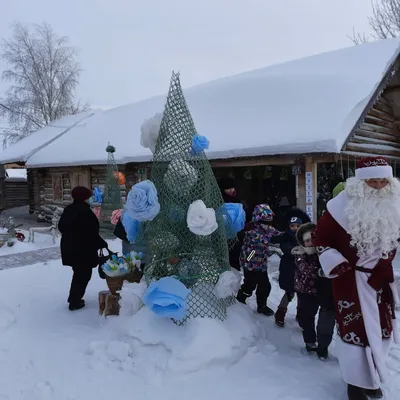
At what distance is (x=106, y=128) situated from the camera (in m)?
14.9

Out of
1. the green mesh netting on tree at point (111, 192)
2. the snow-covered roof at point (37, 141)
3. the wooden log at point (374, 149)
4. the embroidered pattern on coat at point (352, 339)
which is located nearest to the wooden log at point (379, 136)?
the wooden log at point (374, 149)

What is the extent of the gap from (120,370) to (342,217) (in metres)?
2.19

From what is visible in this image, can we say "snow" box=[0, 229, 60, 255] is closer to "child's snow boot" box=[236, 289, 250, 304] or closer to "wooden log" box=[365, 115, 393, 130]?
"child's snow boot" box=[236, 289, 250, 304]

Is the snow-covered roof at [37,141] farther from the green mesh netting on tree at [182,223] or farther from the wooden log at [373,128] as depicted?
the green mesh netting on tree at [182,223]

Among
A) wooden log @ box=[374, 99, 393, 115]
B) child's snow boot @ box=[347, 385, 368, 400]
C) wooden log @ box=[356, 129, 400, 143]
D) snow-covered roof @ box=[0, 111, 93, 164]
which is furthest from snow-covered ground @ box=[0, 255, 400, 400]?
snow-covered roof @ box=[0, 111, 93, 164]

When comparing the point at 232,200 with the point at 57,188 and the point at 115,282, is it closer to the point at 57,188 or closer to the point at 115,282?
the point at 115,282

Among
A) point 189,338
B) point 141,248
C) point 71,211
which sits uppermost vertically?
point 71,211

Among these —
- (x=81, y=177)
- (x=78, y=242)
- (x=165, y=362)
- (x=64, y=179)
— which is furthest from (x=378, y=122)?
(x=64, y=179)

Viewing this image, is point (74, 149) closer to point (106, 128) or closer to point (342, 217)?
point (106, 128)

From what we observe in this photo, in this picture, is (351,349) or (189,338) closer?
(351,349)

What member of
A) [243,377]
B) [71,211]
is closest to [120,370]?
[243,377]

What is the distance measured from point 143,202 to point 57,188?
42.5 ft

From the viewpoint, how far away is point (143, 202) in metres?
3.54

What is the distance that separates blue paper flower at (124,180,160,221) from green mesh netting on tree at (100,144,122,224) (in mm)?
6121
